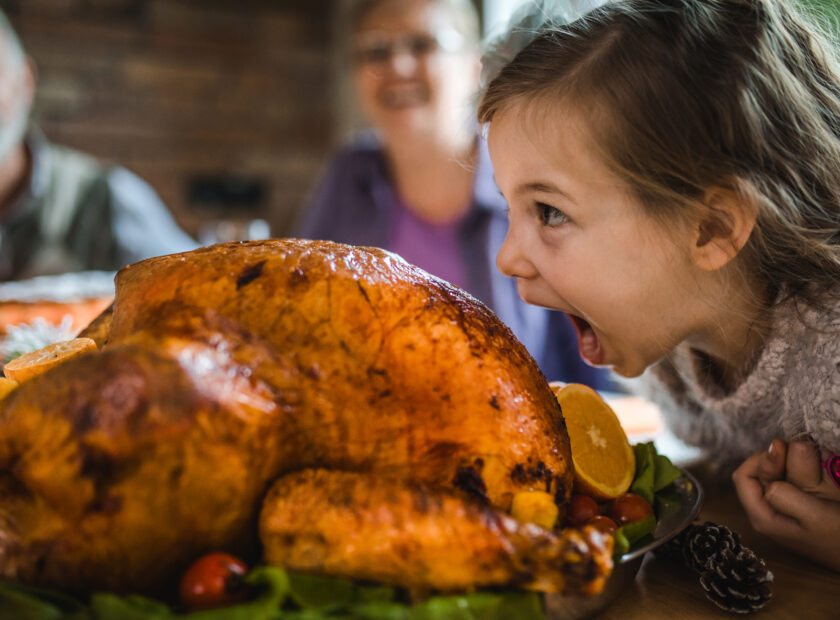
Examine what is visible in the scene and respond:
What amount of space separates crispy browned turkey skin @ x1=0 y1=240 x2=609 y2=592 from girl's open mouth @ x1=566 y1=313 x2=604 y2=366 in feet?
0.96

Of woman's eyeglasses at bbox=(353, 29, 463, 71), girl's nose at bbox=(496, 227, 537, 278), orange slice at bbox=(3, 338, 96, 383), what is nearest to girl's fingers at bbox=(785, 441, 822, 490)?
girl's nose at bbox=(496, 227, 537, 278)

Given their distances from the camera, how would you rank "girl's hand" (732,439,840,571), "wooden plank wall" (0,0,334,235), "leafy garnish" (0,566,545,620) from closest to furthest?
"leafy garnish" (0,566,545,620), "girl's hand" (732,439,840,571), "wooden plank wall" (0,0,334,235)

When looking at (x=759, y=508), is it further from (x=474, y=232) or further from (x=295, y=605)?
(x=474, y=232)

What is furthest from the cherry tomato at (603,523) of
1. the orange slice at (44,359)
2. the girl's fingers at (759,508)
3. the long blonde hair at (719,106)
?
the orange slice at (44,359)

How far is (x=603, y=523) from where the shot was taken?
63cm

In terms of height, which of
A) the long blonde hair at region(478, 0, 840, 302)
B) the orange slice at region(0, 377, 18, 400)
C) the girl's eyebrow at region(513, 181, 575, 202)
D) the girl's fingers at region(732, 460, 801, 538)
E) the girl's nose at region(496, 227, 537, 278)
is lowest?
the girl's fingers at region(732, 460, 801, 538)

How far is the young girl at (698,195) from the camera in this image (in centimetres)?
75

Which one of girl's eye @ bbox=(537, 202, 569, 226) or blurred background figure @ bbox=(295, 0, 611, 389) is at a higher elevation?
girl's eye @ bbox=(537, 202, 569, 226)

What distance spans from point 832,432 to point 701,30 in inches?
19.1

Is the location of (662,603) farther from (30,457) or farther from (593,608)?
(30,457)

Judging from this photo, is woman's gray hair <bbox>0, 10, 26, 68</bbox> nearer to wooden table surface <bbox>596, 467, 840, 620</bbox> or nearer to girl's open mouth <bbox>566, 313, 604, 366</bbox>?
girl's open mouth <bbox>566, 313, 604, 366</bbox>

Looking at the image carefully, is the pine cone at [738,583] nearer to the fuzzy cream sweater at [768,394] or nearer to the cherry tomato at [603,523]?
the cherry tomato at [603,523]

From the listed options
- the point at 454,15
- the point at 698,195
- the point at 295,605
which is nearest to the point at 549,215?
the point at 698,195

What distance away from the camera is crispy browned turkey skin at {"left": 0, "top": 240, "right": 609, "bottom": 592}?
49cm
